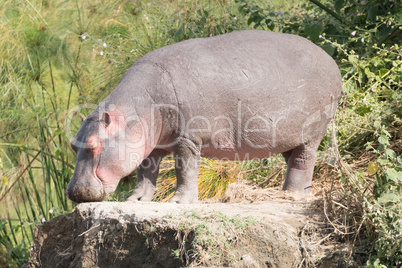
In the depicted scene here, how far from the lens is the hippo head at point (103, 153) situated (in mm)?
2961

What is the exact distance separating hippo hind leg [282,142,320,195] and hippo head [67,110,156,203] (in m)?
1.15

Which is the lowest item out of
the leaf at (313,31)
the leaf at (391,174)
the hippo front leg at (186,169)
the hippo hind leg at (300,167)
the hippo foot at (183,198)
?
the hippo hind leg at (300,167)

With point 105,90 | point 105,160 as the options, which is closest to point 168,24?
point 105,90

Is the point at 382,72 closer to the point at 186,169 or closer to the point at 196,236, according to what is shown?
the point at 186,169

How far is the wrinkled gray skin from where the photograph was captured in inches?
118

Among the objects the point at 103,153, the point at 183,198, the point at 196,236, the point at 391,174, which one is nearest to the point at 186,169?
the point at 183,198

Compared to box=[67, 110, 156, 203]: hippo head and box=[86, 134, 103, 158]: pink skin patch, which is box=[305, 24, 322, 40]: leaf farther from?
box=[86, 134, 103, 158]: pink skin patch

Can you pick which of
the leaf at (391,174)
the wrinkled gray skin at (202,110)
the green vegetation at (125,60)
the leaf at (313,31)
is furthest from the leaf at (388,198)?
the leaf at (313,31)

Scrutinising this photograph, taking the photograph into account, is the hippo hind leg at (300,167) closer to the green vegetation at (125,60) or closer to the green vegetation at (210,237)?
the green vegetation at (125,60)

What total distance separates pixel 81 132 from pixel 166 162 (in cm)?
186

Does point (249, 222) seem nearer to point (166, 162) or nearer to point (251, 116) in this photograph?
point (251, 116)

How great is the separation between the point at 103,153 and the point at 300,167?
4.60ft

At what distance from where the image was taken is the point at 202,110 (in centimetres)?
315

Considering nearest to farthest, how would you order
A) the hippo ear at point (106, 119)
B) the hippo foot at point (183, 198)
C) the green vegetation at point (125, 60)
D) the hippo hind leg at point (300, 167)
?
the hippo ear at point (106, 119) < the hippo foot at point (183, 198) < the hippo hind leg at point (300, 167) < the green vegetation at point (125, 60)
